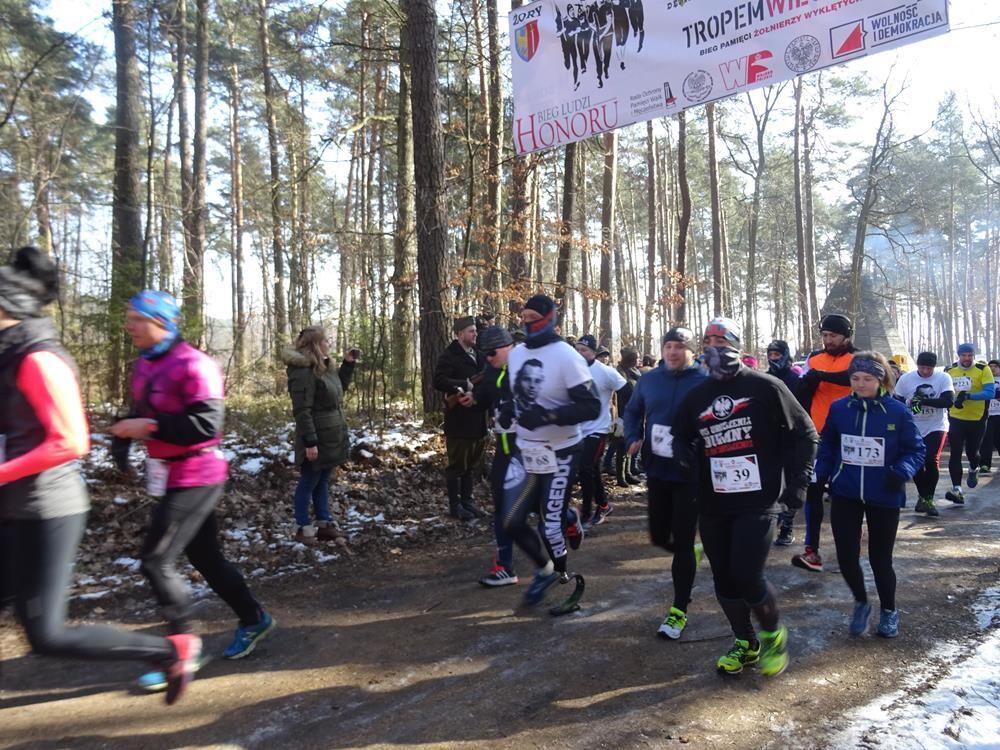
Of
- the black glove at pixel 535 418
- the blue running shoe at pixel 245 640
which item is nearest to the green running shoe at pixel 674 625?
the black glove at pixel 535 418

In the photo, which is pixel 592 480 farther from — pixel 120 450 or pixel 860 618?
pixel 120 450

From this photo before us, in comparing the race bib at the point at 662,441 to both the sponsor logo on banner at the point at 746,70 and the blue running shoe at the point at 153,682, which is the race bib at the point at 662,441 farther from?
the sponsor logo on banner at the point at 746,70

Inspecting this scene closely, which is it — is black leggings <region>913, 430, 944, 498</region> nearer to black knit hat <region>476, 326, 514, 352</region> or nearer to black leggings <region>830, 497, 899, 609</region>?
black leggings <region>830, 497, 899, 609</region>

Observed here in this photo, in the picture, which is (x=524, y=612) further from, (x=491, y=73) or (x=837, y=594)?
(x=491, y=73)

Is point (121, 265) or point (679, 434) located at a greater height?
point (121, 265)

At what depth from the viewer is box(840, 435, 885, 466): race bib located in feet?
15.4

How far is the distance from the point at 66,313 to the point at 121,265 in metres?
1.19

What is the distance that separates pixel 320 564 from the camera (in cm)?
646

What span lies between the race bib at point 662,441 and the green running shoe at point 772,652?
1.22m

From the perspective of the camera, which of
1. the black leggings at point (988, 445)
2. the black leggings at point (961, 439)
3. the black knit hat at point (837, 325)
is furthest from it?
the black leggings at point (988, 445)

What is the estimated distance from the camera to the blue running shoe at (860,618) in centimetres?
463

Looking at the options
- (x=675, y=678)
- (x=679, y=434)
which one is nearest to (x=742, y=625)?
(x=675, y=678)

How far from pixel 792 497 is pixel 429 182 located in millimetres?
7086

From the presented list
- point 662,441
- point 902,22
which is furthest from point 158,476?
point 902,22
